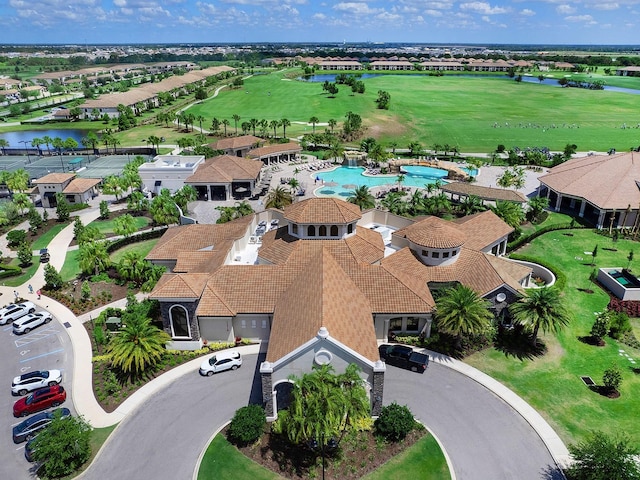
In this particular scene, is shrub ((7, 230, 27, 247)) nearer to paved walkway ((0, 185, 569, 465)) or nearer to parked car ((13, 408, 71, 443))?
paved walkway ((0, 185, 569, 465))

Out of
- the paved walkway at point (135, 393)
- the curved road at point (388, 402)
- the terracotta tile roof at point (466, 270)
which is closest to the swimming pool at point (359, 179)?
the terracotta tile roof at point (466, 270)

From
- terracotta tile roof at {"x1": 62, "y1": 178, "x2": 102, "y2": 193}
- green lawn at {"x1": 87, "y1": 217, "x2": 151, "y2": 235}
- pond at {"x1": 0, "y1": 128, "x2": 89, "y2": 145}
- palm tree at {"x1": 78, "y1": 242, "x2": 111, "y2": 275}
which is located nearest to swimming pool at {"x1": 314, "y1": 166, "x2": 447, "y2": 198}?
green lawn at {"x1": 87, "y1": 217, "x2": 151, "y2": 235}

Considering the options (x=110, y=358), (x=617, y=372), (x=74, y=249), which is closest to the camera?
(x=617, y=372)

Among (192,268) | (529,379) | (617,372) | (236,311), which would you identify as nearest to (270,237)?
(192,268)

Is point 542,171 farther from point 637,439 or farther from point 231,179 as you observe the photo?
point 637,439

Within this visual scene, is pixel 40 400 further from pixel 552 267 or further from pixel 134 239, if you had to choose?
pixel 552 267

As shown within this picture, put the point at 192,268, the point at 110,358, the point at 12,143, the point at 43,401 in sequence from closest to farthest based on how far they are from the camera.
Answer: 1. the point at 43,401
2. the point at 110,358
3. the point at 192,268
4. the point at 12,143
